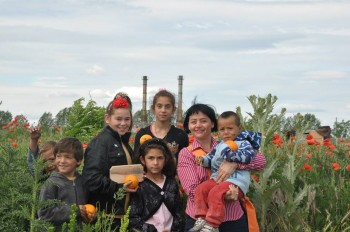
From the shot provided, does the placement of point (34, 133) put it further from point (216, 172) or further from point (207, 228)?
point (207, 228)

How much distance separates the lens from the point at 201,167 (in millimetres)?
5215

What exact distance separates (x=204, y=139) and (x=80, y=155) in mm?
1043

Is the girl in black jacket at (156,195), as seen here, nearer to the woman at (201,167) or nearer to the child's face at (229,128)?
the woman at (201,167)

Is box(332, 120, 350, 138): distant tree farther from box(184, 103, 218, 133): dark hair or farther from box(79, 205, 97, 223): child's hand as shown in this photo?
box(79, 205, 97, 223): child's hand

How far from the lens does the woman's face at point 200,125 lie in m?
5.36

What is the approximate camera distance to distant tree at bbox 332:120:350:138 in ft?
34.3

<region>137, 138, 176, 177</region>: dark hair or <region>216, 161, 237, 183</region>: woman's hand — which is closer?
<region>216, 161, 237, 183</region>: woman's hand

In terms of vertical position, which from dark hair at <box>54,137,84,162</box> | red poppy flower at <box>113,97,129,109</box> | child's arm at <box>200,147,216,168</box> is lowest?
child's arm at <box>200,147,216,168</box>

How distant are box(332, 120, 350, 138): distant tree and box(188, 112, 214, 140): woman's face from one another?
17.5ft

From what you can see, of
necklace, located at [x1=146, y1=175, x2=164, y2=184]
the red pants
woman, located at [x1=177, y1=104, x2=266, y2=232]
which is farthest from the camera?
necklace, located at [x1=146, y1=175, x2=164, y2=184]

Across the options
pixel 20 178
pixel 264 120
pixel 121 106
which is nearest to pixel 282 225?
pixel 264 120

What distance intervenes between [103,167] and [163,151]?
0.53 m

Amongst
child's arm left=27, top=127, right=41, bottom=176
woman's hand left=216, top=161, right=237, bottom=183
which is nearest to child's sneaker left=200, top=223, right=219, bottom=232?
woman's hand left=216, top=161, right=237, bottom=183

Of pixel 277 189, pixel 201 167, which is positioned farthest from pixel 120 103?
pixel 277 189
